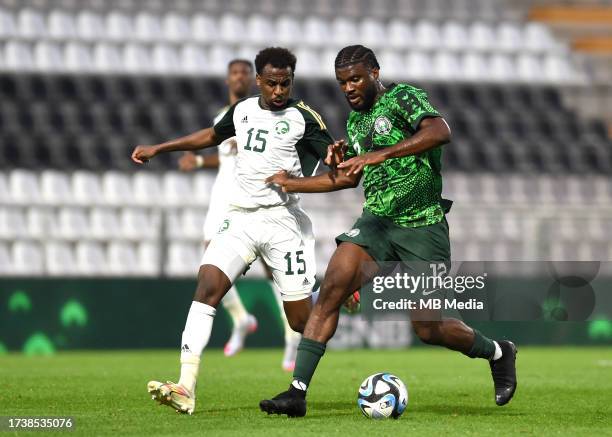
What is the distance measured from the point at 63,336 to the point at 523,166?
351 inches

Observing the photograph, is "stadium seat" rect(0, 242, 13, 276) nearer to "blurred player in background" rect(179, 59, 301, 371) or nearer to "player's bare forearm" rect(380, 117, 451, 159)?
"blurred player in background" rect(179, 59, 301, 371)

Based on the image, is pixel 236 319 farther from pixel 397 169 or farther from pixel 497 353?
pixel 397 169

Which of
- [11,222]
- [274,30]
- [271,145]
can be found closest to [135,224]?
[11,222]

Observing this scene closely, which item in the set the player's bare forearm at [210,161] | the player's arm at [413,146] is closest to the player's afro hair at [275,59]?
the player's arm at [413,146]

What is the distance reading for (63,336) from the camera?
52.4ft

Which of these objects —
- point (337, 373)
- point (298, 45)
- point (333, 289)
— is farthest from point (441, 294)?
point (298, 45)

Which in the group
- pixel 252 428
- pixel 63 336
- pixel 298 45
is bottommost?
pixel 63 336

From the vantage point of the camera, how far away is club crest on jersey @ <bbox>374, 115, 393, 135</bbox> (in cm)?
748

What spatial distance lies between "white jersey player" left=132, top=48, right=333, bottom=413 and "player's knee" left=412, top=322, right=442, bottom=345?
971 mm

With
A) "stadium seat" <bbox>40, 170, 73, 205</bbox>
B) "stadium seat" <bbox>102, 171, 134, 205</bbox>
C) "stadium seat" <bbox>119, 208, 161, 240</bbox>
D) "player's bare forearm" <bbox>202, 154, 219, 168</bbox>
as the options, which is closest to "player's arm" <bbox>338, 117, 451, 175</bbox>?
"player's bare forearm" <bbox>202, 154, 219, 168</bbox>

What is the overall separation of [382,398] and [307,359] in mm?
509

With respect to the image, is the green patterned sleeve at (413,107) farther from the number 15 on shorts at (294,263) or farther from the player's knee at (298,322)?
the player's knee at (298,322)

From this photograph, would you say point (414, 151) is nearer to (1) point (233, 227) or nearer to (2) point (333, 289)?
(2) point (333, 289)

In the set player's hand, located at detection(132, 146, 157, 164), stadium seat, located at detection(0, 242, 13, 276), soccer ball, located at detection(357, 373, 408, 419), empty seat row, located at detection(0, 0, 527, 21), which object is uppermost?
empty seat row, located at detection(0, 0, 527, 21)
